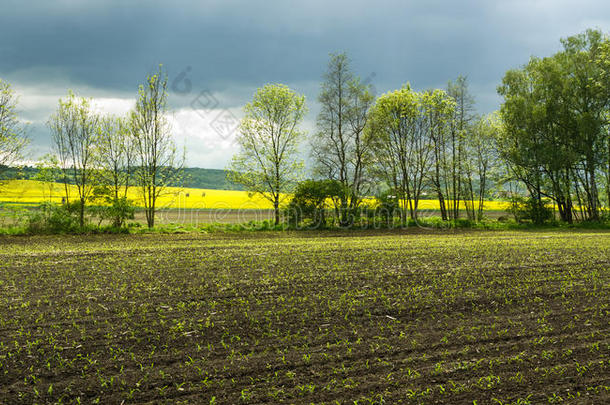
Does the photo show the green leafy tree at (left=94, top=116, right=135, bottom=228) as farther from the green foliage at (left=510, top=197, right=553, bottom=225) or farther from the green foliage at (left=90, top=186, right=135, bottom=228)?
the green foliage at (left=510, top=197, right=553, bottom=225)

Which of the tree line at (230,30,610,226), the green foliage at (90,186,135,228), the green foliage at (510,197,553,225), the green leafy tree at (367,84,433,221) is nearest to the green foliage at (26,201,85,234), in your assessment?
the green foliage at (90,186,135,228)

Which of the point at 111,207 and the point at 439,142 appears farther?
the point at 439,142

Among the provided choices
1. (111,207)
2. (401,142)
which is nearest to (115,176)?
(111,207)

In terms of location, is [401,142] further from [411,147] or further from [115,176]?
[115,176]

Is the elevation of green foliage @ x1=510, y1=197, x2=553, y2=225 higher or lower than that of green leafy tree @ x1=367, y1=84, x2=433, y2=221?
lower

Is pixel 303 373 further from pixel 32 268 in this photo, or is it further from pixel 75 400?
pixel 32 268

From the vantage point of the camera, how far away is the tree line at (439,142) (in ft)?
107

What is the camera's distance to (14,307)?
8.65m

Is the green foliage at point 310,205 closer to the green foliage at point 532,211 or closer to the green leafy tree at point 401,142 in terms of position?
the green leafy tree at point 401,142

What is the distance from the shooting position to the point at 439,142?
37344mm

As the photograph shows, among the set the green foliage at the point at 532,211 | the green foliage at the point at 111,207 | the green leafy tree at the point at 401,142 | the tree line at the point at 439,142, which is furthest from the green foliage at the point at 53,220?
the green foliage at the point at 532,211

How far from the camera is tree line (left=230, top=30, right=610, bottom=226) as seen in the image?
107 ft

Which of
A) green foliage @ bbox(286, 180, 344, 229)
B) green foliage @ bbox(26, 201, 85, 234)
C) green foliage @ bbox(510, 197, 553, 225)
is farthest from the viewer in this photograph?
green foliage @ bbox(510, 197, 553, 225)

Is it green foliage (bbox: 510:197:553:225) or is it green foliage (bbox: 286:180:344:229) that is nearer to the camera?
green foliage (bbox: 286:180:344:229)
